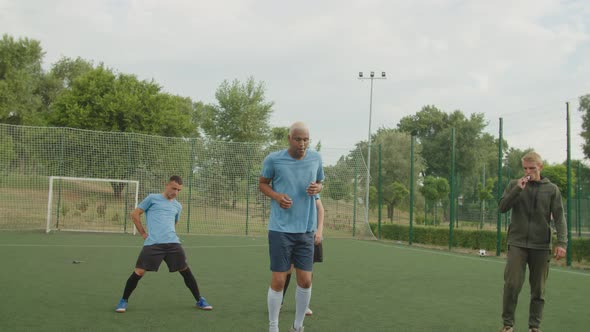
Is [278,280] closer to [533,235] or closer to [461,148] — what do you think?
[533,235]

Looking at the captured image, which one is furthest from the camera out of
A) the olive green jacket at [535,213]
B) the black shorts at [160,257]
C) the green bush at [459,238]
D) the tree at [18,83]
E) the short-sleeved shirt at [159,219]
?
the tree at [18,83]

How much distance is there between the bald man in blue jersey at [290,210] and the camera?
4.34 meters

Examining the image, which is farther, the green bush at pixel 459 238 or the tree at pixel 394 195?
the tree at pixel 394 195

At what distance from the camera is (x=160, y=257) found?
5.95 meters

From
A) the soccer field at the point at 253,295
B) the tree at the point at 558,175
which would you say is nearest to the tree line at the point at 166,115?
the tree at the point at 558,175

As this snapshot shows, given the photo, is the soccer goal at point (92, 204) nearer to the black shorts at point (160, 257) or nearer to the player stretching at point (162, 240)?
the player stretching at point (162, 240)

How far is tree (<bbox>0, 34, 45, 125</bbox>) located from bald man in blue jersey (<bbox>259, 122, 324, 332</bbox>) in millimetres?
32556

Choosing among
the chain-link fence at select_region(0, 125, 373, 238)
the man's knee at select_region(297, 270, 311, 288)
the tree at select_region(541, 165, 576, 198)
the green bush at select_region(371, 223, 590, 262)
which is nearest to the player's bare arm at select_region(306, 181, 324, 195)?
the man's knee at select_region(297, 270, 311, 288)

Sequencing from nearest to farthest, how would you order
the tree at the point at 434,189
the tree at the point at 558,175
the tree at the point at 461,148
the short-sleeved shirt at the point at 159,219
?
the short-sleeved shirt at the point at 159,219, the tree at the point at 558,175, the tree at the point at 434,189, the tree at the point at 461,148

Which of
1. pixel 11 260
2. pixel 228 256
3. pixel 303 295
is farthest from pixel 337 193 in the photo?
pixel 303 295

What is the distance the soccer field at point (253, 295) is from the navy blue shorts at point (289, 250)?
39.1 inches

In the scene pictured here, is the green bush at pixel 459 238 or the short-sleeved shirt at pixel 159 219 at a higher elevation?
the short-sleeved shirt at pixel 159 219

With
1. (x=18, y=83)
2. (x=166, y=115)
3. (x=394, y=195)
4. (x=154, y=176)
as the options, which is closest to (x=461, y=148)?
(x=394, y=195)

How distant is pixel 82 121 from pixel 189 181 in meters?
11.2
